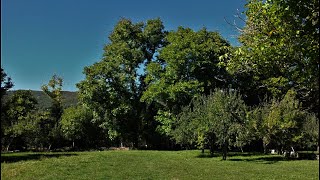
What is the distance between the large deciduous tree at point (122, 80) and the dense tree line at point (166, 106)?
0.14 metres

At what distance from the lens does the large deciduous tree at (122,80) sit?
55.4 meters

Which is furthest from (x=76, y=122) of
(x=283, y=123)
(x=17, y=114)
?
(x=283, y=123)

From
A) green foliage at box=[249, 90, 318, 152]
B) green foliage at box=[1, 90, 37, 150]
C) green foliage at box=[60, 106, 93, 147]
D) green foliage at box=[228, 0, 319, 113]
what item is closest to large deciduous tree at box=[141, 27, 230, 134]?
green foliage at box=[249, 90, 318, 152]

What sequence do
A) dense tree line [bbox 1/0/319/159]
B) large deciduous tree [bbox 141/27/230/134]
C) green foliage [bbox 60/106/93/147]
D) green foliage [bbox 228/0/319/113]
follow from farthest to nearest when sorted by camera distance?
green foliage [bbox 60/106/93/147]
large deciduous tree [bbox 141/27/230/134]
dense tree line [bbox 1/0/319/159]
green foliage [bbox 228/0/319/113]

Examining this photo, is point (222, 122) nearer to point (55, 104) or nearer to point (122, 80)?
point (122, 80)

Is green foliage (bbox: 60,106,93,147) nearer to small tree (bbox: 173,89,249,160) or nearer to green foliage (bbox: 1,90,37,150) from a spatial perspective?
green foliage (bbox: 1,90,37,150)

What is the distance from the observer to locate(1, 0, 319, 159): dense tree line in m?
36.8

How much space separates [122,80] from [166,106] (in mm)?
7458

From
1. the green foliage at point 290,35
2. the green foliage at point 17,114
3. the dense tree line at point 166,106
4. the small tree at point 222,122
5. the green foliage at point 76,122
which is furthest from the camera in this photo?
the green foliage at point 76,122

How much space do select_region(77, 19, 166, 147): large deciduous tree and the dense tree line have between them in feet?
0.47

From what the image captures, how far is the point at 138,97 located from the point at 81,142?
14.5 m

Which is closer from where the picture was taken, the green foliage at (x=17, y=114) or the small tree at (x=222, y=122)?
the small tree at (x=222, y=122)

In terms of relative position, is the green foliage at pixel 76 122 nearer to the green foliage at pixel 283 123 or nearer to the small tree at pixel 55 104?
the small tree at pixel 55 104

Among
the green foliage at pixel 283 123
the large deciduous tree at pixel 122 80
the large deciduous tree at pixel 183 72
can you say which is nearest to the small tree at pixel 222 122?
the green foliage at pixel 283 123
